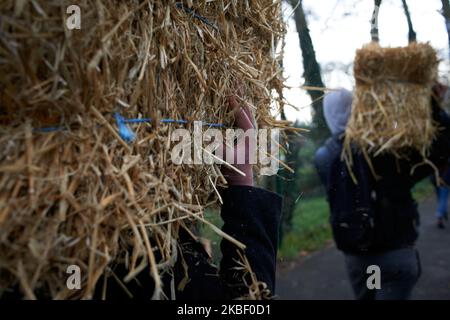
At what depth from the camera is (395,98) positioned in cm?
251

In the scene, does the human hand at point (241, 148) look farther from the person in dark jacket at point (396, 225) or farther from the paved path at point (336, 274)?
the paved path at point (336, 274)

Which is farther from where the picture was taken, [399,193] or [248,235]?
[399,193]

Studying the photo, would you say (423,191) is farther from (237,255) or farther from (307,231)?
(237,255)

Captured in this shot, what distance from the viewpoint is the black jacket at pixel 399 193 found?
8.00ft

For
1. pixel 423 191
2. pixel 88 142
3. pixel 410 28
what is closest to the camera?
pixel 88 142

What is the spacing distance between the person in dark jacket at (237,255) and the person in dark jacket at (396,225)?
1.39m

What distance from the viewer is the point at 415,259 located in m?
2.47

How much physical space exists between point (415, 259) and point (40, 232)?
229cm

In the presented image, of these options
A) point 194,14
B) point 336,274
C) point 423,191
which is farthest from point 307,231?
point 194,14

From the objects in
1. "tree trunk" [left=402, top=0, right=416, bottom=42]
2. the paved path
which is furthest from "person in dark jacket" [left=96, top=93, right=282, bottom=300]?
the paved path

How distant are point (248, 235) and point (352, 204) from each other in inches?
58.7

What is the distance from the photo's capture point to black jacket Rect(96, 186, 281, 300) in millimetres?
Result: 1135

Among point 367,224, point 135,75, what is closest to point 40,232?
point 135,75
